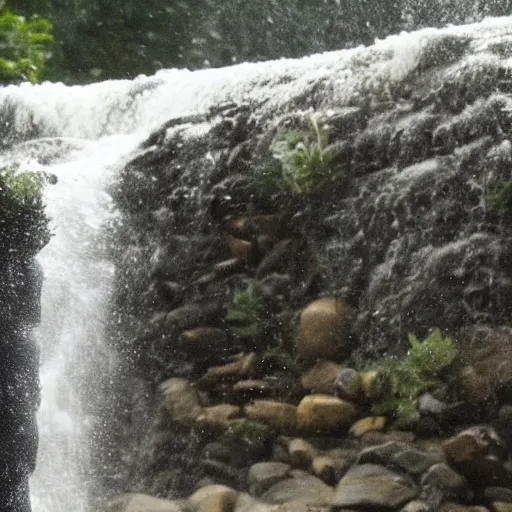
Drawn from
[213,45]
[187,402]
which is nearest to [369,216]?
[187,402]

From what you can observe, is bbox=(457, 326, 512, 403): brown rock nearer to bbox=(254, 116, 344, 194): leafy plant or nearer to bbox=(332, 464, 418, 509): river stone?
bbox=(332, 464, 418, 509): river stone

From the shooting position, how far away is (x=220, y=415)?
404cm

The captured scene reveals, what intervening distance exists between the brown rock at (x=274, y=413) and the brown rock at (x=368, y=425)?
1.17 feet

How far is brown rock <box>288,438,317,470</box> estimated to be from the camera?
11.6ft

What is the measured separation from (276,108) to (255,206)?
75 cm

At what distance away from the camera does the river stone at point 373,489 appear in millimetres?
3025

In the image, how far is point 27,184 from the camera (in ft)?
10.6

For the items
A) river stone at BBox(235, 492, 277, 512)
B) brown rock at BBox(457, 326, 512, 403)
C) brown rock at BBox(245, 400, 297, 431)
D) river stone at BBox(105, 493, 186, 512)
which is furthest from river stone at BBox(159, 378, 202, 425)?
brown rock at BBox(457, 326, 512, 403)

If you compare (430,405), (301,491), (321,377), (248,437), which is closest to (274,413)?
(248,437)

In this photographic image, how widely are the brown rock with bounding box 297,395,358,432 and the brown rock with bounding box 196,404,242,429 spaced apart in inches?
16.6

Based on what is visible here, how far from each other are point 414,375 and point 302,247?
3.95 ft

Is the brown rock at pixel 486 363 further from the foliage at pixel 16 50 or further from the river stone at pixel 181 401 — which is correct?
the foliage at pixel 16 50

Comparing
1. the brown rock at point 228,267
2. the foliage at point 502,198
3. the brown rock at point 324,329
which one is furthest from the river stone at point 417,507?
the brown rock at point 228,267

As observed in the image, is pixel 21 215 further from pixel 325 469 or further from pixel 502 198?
pixel 502 198
